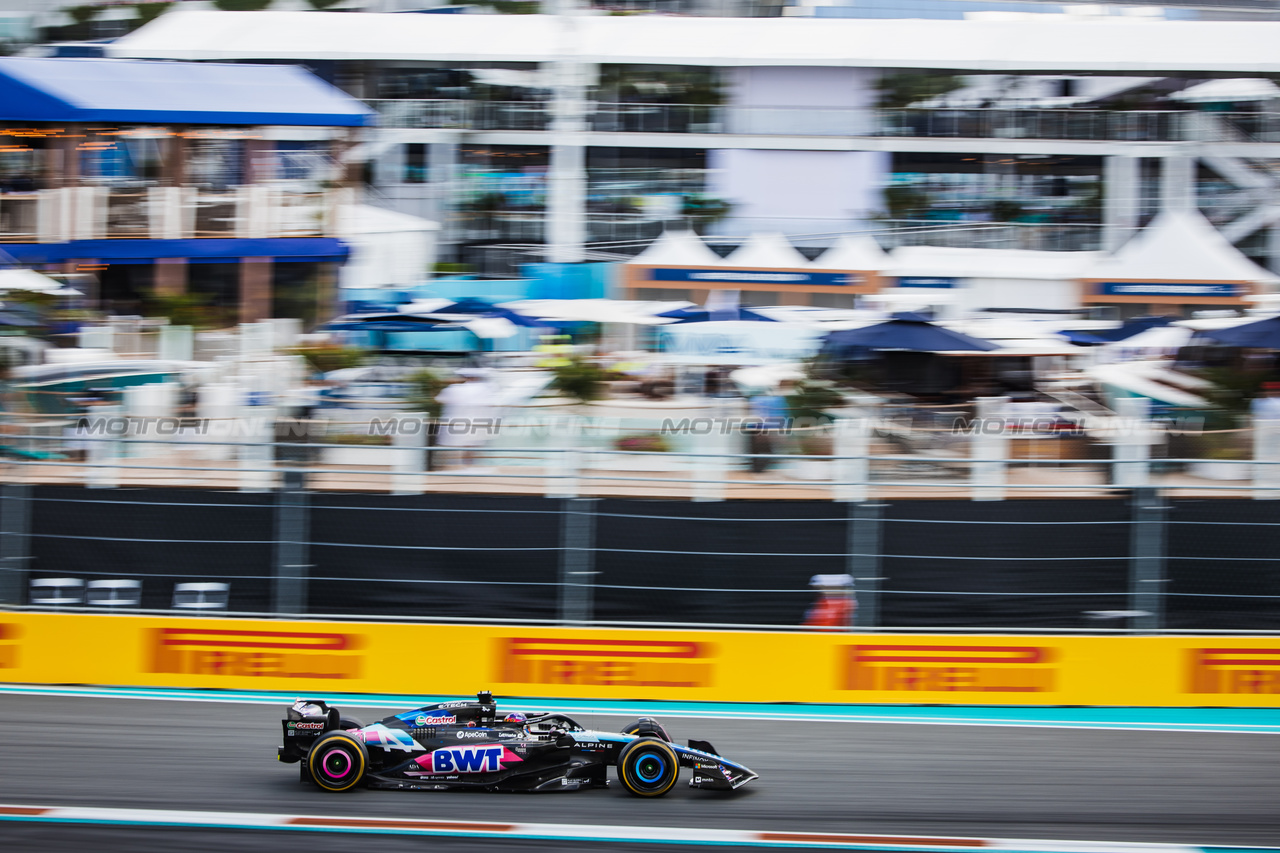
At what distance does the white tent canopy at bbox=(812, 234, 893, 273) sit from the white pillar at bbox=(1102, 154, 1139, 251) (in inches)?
371

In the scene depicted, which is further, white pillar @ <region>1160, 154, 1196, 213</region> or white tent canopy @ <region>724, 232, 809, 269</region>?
white pillar @ <region>1160, 154, 1196, 213</region>

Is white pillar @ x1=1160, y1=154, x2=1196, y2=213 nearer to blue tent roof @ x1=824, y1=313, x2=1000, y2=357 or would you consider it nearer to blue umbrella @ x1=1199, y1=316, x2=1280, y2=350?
blue umbrella @ x1=1199, y1=316, x2=1280, y2=350

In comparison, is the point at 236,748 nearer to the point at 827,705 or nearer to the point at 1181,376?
the point at 827,705

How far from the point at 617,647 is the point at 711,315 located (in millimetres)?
11986

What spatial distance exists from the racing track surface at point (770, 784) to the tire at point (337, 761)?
9 centimetres

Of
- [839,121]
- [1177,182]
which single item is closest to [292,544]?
[839,121]

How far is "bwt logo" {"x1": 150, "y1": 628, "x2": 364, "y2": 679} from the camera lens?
9.38 meters

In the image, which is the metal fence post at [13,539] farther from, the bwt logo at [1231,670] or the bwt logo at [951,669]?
the bwt logo at [1231,670]

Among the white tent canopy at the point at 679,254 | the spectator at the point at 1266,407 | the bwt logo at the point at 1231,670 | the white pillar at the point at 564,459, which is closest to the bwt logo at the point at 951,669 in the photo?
the bwt logo at the point at 1231,670

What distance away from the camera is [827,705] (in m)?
9.30

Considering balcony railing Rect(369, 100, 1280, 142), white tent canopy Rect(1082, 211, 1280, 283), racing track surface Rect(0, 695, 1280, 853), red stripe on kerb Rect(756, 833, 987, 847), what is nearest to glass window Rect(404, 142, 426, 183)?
balcony railing Rect(369, 100, 1280, 142)

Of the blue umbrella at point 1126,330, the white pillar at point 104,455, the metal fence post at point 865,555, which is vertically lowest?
the metal fence post at point 865,555

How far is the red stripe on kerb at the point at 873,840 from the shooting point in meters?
6.61

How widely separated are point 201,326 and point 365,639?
7.89 meters
